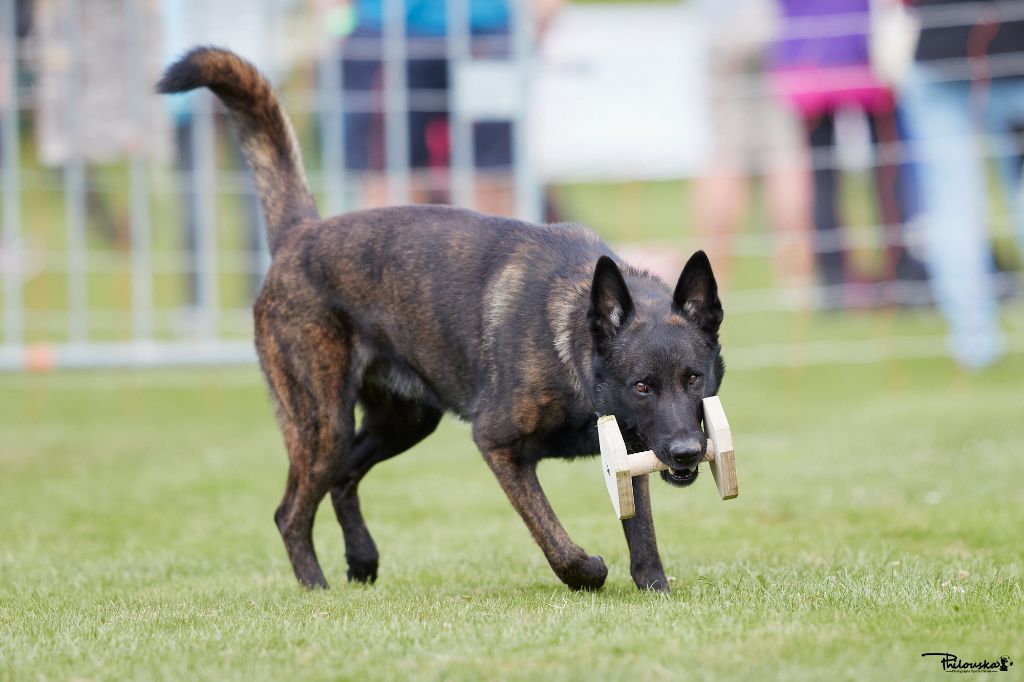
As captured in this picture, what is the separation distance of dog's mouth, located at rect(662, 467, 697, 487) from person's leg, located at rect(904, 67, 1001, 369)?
7.18m

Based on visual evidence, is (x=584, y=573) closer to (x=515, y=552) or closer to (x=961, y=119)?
(x=515, y=552)

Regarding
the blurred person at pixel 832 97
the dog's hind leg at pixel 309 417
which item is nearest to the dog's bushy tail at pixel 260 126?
the dog's hind leg at pixel 309 417

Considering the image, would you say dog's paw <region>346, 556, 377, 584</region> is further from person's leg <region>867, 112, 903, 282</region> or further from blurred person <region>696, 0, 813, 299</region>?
person's leg <region>867, 112, 903, 282</region>

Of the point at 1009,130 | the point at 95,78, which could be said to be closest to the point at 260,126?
the point at 95,78

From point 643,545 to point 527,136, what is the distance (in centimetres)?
649

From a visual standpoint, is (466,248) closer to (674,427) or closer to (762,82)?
(674,427)

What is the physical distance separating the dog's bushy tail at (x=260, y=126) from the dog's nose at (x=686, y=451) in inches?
80.9

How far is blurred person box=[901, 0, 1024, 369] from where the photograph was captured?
1142 centimetres

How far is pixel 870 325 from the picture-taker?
1332cm

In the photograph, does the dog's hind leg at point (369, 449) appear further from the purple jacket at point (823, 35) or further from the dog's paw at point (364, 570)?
the purple jacket at point (823, 35)

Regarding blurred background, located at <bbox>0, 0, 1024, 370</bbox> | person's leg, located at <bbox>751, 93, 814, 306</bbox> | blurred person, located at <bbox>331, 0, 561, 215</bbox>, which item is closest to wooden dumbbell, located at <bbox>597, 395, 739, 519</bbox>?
blurred background, located at <bbox>0, 0, 1024, 370</bbox>

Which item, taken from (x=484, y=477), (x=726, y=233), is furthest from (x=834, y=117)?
(x=484, y=477)

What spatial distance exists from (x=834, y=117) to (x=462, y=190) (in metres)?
3.59

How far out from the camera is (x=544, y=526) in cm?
512
